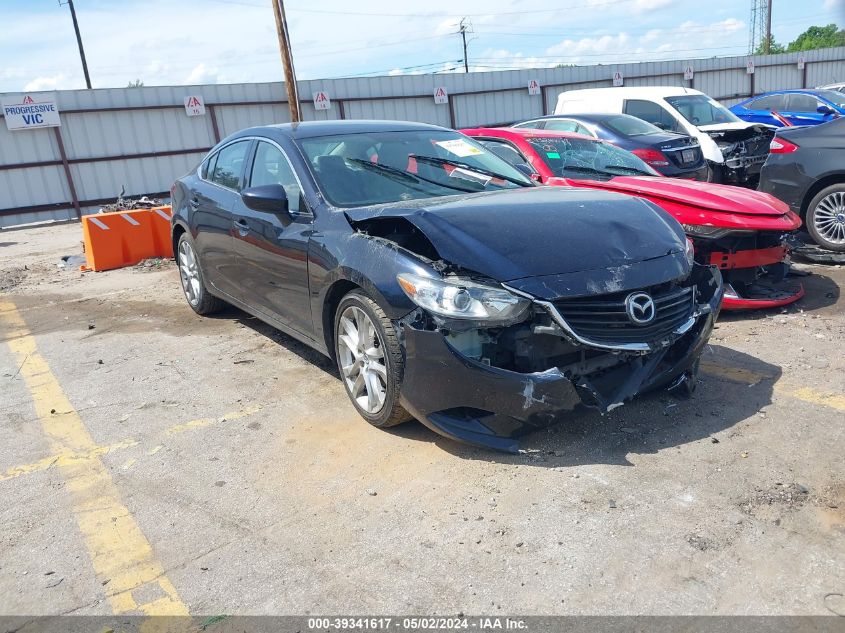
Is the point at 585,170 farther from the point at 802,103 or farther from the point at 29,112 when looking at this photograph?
the point at 29,112

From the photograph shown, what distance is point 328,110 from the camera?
20.2m

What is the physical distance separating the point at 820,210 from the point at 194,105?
49.8ft

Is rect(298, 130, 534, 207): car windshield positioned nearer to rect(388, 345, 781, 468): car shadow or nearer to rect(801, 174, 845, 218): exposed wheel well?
rect(388, 345, 781, 468): car shadow

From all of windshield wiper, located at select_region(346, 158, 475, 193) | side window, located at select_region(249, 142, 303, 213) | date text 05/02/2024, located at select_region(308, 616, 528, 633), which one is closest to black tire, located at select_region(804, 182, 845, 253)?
windshield wiper, located at select_region(346, 158, 475, 193)

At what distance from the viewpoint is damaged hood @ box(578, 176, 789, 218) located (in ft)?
17.4

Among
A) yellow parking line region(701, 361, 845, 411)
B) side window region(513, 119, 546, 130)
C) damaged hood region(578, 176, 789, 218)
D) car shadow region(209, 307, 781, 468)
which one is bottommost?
yellow parking line region(701, 361, 845, 411)

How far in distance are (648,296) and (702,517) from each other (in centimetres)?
107

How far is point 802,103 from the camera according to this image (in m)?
16.0

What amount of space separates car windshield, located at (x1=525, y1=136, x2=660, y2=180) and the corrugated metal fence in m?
13.5

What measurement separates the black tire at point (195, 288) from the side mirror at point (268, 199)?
196cm

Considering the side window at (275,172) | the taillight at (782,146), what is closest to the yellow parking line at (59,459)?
the side window at (275,172)

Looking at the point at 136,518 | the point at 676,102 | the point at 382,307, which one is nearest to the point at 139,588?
the point at 136,518

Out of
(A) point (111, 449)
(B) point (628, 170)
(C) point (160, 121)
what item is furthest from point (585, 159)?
(C) point (160, 121)

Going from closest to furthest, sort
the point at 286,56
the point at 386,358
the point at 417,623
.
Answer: the point at 417,623 → the point at 386,358 → the point at 286,56
